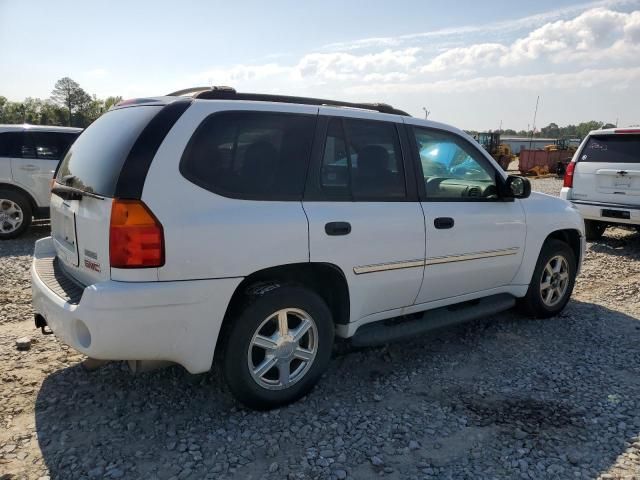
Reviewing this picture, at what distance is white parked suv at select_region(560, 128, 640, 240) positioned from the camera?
7723 mm

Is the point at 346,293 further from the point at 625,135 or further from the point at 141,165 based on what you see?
the point at 625,135

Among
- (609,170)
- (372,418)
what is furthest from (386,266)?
(609,170)

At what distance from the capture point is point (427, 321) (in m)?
3.91

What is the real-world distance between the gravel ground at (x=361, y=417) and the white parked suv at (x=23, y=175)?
445 centimetres

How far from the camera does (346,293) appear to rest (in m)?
3.35

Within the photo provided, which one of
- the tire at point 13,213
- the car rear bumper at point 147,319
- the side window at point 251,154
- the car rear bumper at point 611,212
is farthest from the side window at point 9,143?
the car rear bumper at point 611,212

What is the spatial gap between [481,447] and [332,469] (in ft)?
2.87

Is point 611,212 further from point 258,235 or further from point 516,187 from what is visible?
point 258,235

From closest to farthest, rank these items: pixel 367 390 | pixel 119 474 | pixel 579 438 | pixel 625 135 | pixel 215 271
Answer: pixel 119 474 < pixel 215 271 < pixel 579 438 < pixel 367 390 < pixel 625 135

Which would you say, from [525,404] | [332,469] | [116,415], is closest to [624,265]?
[525,404]

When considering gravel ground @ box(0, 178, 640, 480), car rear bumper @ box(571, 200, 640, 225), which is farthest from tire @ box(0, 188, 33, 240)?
car rear bumper @ box(571, 200, 640, 225)

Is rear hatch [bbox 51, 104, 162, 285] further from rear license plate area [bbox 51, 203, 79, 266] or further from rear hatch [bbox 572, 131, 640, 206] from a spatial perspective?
rear hatch [bbox 572, 131, 640, 206]

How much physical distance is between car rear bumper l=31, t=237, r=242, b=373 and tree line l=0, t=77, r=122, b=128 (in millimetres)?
81663

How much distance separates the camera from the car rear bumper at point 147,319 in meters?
2.61
